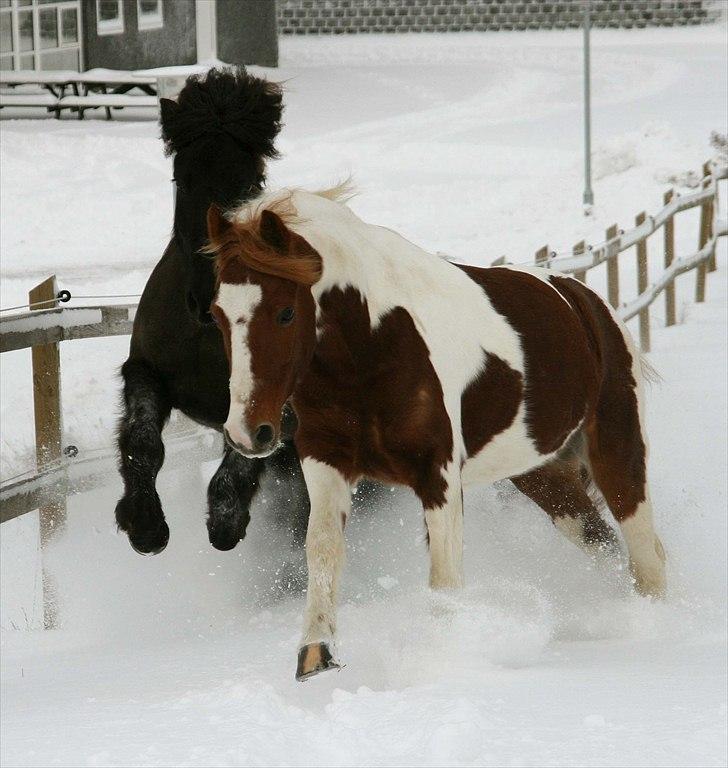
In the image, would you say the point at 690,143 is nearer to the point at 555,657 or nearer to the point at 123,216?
the point at 123,216

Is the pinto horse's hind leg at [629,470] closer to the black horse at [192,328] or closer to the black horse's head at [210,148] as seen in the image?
the black horse at [192,328]

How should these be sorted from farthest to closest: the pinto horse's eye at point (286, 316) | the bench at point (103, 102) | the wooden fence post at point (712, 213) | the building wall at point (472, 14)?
the building wall at point (472, 14), the bench at point (103, 102), the wooden fence post at point (712, 213), the pinto horse's eye at point (286, 316)

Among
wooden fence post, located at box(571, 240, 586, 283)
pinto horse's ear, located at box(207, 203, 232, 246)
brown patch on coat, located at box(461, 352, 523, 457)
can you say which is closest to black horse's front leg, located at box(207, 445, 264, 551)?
brown patch on coat, located at box(461, 352, 523, 457)

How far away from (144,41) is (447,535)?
18.9m

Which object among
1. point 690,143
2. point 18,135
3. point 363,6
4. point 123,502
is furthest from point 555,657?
point 363,6

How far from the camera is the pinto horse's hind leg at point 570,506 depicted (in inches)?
199

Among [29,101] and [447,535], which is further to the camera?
[29,101]

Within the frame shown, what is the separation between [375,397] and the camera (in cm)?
377

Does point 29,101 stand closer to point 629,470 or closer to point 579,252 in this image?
point 579,252

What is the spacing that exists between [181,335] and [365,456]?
3.80 ft

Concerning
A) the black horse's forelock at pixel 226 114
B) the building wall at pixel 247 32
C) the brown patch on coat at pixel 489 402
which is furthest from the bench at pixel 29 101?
the brown patch on coat at pixel 489 402

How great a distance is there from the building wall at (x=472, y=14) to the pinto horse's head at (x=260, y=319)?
25.2 metres

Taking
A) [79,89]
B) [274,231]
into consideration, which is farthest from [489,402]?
[79,89]

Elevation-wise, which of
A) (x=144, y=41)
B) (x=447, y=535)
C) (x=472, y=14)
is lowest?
(x=447, y=535)
